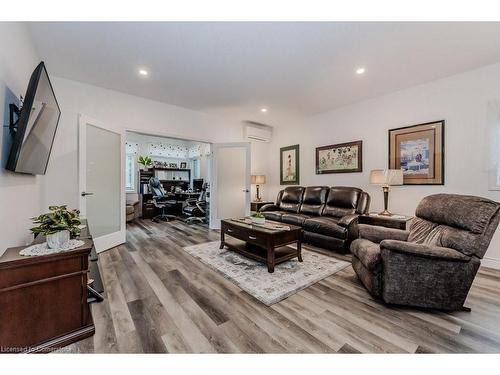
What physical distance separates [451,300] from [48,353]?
9.25ft

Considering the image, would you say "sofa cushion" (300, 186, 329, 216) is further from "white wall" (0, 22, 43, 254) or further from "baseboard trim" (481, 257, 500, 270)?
"white wall" (0, 22, 43, 254)

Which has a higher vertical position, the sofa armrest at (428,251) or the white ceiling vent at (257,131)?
the white ceiling vent at (257,131)

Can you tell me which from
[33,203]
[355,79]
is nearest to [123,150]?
[33,203]

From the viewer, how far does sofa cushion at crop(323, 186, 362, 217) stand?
3602 mm

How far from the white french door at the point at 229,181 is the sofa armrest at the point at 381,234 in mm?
2831

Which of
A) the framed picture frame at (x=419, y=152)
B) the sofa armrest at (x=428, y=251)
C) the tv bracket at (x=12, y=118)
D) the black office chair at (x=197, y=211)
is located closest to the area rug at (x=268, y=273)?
the sofa armrest at (x=428, y=251)

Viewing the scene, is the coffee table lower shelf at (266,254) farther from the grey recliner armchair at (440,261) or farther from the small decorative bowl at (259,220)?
the grey recliner armchair at (440,261)

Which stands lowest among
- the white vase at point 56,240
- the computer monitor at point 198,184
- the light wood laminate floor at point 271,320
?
the light wood laminate floor at point 271,320

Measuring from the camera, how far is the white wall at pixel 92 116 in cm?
297

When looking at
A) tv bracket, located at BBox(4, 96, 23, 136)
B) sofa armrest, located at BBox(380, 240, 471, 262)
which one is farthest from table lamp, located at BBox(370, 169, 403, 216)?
tv bracket, located at BBox(4, 96, 23, 136)

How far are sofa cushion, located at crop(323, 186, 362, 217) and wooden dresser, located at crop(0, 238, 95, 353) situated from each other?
11.4 ft

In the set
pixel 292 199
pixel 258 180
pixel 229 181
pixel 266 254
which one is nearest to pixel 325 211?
pixel 292 199
